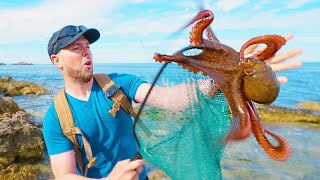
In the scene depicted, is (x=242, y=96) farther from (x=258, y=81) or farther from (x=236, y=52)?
(x=236, y=52)

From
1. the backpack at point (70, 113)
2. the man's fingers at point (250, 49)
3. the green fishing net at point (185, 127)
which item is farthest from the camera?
the backpack at point (70, 113)

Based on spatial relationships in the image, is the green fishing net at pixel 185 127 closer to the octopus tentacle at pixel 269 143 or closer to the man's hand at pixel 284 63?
the octopus tentacle at pixel 269 143

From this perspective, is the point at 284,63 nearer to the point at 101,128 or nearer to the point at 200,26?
the point at 200,26

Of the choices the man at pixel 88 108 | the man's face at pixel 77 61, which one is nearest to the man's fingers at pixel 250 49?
the man at pixel 88 108

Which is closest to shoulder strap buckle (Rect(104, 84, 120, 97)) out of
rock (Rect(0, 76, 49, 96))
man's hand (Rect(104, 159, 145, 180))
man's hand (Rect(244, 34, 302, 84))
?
man's hand (Rect(104, 159, 145, 180))

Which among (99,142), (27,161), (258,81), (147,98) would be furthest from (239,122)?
(27,161)

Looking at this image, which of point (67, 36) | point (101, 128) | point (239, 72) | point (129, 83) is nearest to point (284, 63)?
point (239, 72)

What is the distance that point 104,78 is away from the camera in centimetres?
344

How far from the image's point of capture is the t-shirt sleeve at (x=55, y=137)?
3.07 meters

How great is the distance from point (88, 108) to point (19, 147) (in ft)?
19.6

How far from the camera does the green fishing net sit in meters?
2.57

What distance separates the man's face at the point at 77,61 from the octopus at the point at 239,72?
4.00 feet

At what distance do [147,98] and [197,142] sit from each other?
58cm

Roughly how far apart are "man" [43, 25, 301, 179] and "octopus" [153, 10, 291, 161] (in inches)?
39.5
